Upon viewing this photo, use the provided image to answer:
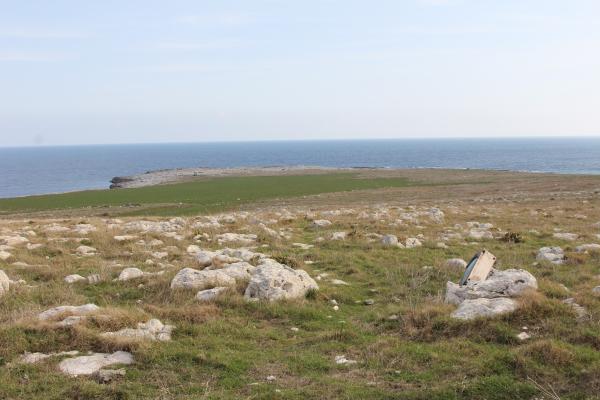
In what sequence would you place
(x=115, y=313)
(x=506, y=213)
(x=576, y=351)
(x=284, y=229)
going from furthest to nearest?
1. (x=506, y=213)
2. (x=284, y=229)
3. (x=115, y=313)
4. (x=576, y=351)

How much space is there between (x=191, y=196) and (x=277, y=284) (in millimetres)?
54024

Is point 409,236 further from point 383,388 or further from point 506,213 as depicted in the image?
point 383,388

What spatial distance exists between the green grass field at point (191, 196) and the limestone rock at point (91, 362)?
37297 millimetres

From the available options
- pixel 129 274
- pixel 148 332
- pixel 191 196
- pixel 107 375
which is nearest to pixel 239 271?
pixel 129 274

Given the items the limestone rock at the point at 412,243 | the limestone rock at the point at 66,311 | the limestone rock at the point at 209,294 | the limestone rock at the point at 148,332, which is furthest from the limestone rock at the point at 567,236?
the limestone rock at the point at 66,311

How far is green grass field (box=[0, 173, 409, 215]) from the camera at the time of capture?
52719mm

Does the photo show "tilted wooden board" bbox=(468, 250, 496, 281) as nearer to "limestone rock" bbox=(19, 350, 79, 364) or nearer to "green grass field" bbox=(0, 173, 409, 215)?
"limestone rock" bbox=(19, 350, 79, 364)

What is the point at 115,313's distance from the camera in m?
9.58

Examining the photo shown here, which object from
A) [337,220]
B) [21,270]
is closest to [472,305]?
[21,270]

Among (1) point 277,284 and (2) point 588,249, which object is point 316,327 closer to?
(1) point 277,284

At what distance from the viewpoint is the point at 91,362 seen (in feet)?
26.2

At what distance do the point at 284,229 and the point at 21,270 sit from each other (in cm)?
1204

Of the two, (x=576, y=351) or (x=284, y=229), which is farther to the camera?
(x=284, y=229)

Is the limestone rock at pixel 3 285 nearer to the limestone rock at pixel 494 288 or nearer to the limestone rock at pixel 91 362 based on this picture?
the limestone rock at pixel 91 362
